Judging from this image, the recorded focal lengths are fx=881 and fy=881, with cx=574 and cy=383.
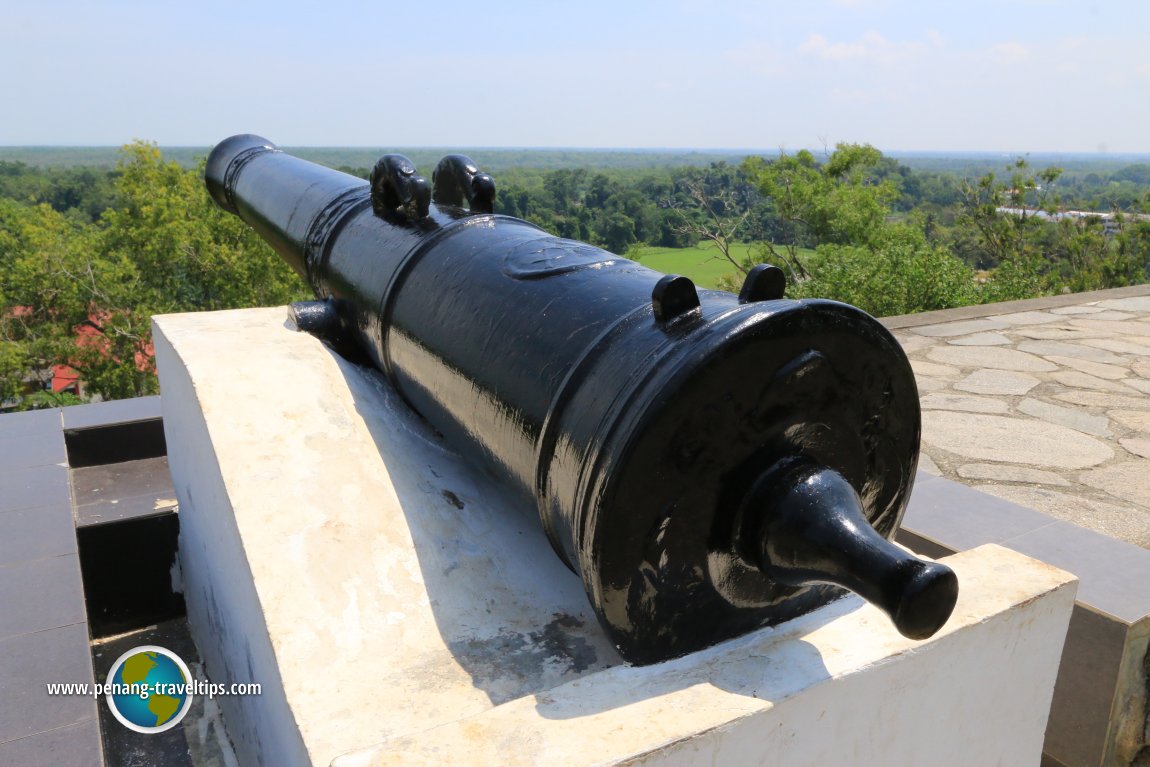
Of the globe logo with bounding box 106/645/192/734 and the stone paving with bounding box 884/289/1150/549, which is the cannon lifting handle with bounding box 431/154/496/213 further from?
the stone paving with bounding box 884/289/1150/549

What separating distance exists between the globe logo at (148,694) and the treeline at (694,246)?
6885mm

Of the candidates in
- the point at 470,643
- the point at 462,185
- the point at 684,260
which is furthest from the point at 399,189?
the point at 684,260

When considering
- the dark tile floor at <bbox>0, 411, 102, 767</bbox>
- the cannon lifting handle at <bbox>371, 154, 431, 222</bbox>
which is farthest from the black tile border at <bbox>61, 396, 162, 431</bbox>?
the cannon lifting handle at <bbox>371, 154, 431, 222</bbox>

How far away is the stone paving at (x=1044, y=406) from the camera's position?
297 centimetres

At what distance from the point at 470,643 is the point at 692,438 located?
0.64m

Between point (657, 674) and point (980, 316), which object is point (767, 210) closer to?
point (980, 316)

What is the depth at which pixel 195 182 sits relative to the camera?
839 inches

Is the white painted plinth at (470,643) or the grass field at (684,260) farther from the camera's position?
the grass field at (684,260)

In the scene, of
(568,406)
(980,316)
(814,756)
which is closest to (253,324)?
(568,406)

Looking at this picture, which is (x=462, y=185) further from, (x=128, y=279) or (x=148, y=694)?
(x=128, y=279)

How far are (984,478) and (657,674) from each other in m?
2.22

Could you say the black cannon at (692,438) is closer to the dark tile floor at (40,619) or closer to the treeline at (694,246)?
the dark tile floor at (40,619)

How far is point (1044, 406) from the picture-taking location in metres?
3.95

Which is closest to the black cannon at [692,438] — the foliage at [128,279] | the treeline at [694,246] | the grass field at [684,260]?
the treeline at [694,246]
